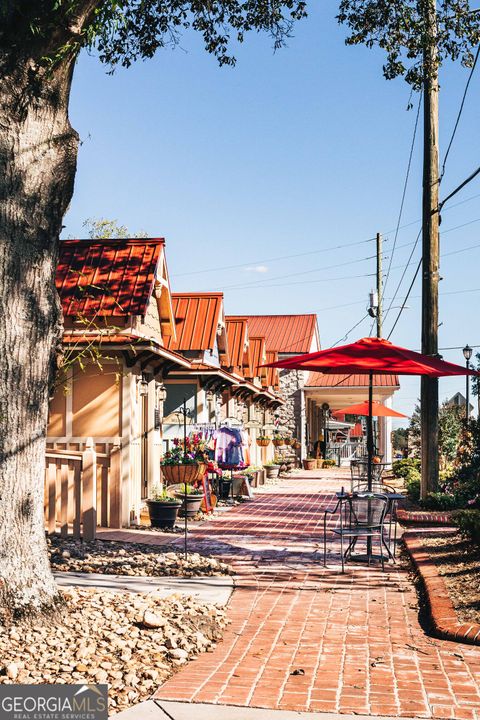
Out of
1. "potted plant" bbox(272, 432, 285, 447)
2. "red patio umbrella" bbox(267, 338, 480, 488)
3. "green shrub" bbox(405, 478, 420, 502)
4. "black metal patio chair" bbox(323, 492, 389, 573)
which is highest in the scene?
"red patio umbrella" bbox(267, 338, 480, 488)

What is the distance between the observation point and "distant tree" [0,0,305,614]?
579cm

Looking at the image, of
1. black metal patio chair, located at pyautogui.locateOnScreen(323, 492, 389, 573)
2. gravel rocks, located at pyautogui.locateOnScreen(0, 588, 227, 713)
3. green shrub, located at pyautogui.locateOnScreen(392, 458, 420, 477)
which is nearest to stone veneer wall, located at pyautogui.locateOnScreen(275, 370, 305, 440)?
green shrub, located at pyautogui.locateOnScreen(392, 458, 420, 477)

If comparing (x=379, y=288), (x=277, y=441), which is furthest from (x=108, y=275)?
(x=379, y=288)

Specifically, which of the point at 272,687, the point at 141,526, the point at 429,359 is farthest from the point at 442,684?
the point at 141,526

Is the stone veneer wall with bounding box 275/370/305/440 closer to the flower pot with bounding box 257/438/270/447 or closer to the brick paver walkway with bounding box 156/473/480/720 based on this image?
the flower pot with bounding box 257/438/270/447

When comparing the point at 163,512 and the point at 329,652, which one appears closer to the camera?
the point at 329,652

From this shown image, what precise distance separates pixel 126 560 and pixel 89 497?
1.94m

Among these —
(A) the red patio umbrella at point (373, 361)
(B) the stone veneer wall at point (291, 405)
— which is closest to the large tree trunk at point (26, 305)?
(A) the red patio umbrella at point (373, 361)

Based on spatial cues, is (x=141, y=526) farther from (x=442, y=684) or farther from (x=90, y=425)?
(x=442, y=684)

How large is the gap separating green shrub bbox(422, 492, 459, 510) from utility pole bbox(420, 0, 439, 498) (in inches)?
10.9

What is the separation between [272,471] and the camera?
28.6 metres

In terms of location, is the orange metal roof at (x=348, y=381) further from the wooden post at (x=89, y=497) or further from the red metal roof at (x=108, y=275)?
the wooden post at (x=89, y=497)

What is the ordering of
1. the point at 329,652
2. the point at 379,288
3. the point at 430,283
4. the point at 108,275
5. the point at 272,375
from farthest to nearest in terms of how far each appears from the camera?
the point at 272,375
the point at 379,288
the point at 430,283
the point at 108,275
the point at 329,652

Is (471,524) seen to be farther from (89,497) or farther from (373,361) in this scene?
(89,497)
